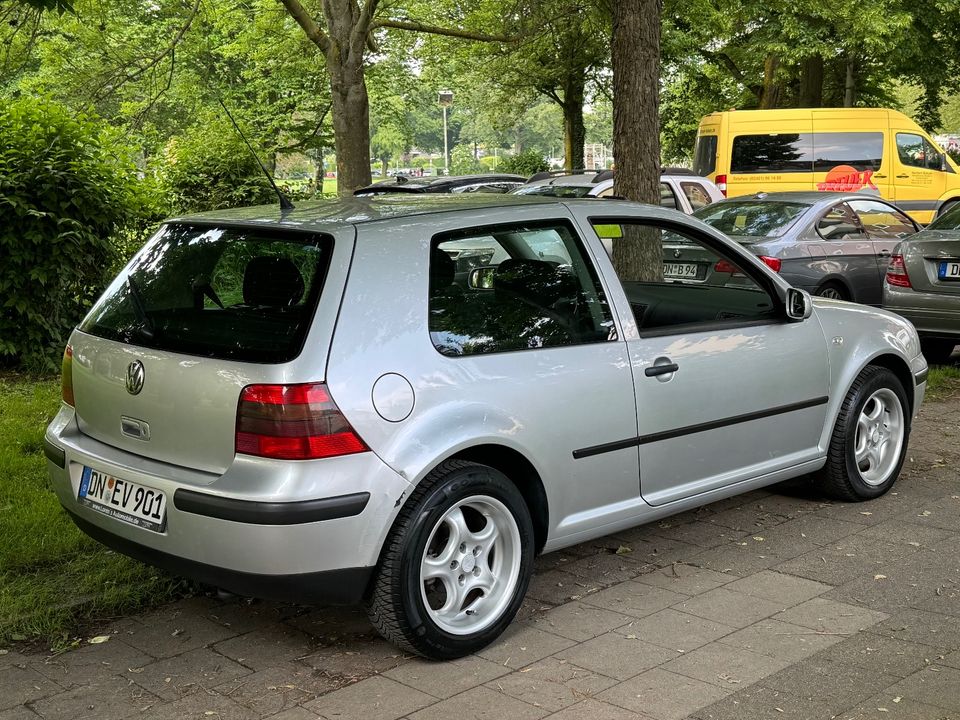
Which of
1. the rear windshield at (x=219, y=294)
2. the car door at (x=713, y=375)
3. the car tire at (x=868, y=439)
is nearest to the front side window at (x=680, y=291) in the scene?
the car door at (x=713, y=375)

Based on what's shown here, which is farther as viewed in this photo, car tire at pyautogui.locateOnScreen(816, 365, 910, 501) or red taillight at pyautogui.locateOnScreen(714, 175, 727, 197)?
red taillight at pyautogui.locateOnScreen(714, 175, 727, 197)

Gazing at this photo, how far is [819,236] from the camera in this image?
11492mm

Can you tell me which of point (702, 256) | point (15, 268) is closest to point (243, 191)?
point (15, 268)

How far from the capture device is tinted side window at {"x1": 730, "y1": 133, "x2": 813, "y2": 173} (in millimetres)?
21688

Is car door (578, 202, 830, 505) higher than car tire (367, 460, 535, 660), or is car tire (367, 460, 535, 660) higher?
car door (578, 202, 830, 505)

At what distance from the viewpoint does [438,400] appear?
3949mm

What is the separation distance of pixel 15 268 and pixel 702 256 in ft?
17.0

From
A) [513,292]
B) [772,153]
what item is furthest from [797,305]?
[772,153]

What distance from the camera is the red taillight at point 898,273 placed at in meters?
9.82

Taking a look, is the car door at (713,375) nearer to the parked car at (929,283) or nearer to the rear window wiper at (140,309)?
the rear window wiper at (140,309)

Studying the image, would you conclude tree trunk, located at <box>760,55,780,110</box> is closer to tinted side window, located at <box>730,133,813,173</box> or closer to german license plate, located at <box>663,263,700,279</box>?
tinted side window, located at <box>730,133,813,173</box>

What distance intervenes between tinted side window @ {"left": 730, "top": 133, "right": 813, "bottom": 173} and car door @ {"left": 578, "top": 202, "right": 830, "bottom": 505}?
1678cm

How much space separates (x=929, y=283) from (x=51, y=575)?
7530mm

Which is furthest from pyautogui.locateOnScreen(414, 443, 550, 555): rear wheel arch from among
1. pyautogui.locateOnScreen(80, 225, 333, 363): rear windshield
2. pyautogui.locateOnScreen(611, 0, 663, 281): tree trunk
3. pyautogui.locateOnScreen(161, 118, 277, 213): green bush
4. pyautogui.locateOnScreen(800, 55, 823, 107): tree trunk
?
pyautogui.locateOnScreen(800, 55, 823, 107): tree trunk
